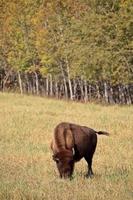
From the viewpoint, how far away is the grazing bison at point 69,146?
1084 cm

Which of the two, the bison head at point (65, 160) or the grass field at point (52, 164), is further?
the bison head at point (65, 160)

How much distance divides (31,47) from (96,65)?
50.8ft

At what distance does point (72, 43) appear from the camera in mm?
45781

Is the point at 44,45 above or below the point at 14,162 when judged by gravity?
above

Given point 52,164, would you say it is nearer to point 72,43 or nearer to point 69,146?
point 69,146

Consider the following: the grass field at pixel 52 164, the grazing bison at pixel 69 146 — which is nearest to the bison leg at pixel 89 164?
the grazing bison at pixel 69 146

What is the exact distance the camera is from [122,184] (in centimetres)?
1059

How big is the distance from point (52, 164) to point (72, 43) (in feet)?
106

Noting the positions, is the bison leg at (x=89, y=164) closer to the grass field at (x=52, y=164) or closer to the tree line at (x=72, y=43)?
the grass field at (x=52, y=164)

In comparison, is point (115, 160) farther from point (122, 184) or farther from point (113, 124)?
point (113, 124)

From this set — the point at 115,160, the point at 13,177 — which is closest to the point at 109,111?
the point at 115,160

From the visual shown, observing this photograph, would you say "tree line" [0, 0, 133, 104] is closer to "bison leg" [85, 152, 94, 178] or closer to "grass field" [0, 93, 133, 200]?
"grass field" [0, 93, 133, 200]

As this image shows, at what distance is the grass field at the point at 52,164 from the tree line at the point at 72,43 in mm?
12674

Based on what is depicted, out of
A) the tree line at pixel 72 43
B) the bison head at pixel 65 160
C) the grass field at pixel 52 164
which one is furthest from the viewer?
the tree line at pixel 72 43
